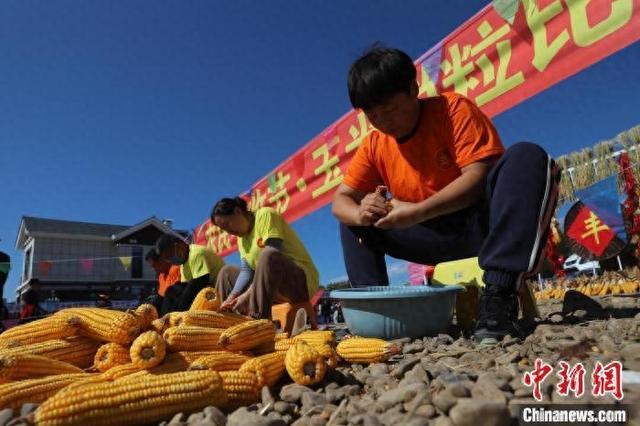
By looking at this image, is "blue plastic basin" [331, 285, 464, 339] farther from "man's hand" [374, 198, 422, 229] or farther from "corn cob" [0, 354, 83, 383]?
"corn cob" [0, 354, 83, 383]

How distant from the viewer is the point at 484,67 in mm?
4754

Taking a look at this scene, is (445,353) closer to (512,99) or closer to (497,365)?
(497,365)

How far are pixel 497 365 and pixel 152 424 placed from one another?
1184 mm

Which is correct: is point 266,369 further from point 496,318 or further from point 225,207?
point 225,207

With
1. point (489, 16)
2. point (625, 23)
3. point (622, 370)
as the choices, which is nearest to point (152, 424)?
point (622, 370)

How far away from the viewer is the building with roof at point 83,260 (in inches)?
898

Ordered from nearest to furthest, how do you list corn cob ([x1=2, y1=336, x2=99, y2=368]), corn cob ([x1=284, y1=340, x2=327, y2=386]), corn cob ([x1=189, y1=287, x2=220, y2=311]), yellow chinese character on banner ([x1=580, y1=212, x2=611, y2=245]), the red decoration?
corn cob ([x1=284, y1=340, x2=327, y2=386])
corn cob ([x1=2, y1=336, x2=99, y2=368])
corn cob ([x1=189, y1=287, x2=220, y2=311])
yellow chinese character on banner ([x1=580, y1=212, x2=611, y2=245])
the red decoration

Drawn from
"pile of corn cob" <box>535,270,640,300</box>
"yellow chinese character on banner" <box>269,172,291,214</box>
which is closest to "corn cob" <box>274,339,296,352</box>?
"pile of corn cob" <box>535,270,640,300</box>

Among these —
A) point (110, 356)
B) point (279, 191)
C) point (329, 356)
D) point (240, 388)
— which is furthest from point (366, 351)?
point (279, 191)

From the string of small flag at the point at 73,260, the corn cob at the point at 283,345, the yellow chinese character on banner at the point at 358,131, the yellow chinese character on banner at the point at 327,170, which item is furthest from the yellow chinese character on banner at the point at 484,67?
the string of small flag at the point at 73,260

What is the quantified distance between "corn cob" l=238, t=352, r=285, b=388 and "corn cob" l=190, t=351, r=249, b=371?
5.1 inches

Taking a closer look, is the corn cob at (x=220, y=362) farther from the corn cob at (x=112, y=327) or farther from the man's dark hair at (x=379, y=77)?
the man's dark hair at (x=379, y=77)

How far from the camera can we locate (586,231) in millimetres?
7340

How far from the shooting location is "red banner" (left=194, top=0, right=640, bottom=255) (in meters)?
3.53
